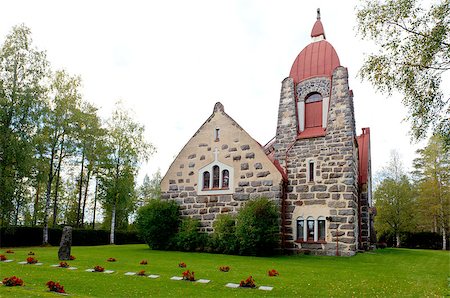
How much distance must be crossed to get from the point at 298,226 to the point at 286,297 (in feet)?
39.5

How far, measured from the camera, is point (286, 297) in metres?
8.37

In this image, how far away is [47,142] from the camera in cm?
2745

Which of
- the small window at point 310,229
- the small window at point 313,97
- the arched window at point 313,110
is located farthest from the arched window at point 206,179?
the small window at point 313,97

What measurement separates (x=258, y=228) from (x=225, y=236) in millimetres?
2284

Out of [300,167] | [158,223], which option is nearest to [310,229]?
[300,167]

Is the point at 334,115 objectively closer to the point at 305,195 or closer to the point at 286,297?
the point at 305,195

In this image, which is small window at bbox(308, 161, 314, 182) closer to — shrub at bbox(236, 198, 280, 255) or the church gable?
the church gable

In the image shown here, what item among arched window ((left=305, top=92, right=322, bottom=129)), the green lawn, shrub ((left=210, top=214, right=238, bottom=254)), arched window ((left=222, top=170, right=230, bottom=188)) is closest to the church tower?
arched window ((left=305, top=92, right=322, bottom=129))

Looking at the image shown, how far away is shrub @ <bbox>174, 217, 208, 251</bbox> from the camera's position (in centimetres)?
2084

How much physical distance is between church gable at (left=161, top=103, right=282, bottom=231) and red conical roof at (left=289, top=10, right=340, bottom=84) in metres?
5.30

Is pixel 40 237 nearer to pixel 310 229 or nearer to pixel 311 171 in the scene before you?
pixel 310 229

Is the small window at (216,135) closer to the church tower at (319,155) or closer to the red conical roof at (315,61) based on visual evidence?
the church tower at (319,155)

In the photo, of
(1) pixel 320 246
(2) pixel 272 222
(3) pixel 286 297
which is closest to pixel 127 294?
(3) pixel 286 297

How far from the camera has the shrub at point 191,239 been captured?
20.8m
